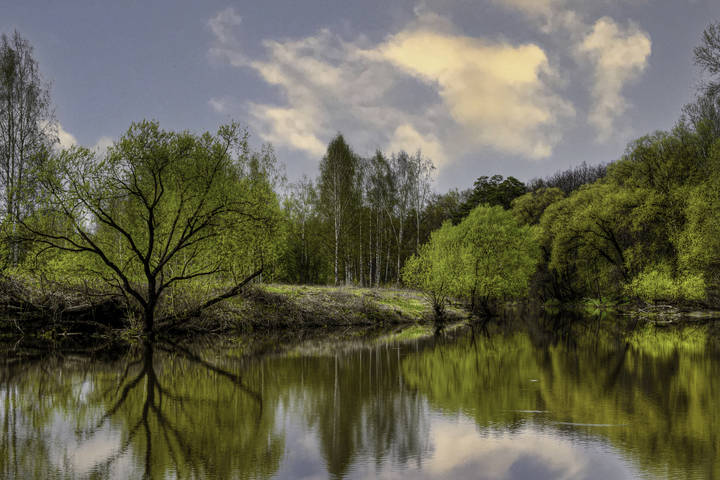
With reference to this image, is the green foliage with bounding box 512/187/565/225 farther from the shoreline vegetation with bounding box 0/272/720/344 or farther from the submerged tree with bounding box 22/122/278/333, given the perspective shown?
the submerged tree with bounding box 22/122/278/333

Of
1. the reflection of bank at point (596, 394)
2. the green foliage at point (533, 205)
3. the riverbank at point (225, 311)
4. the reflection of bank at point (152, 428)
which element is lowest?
the reflection of bank at point (596, 394)

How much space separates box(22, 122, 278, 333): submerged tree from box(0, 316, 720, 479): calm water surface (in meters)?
4.67

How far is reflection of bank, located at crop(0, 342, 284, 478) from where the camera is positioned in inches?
210

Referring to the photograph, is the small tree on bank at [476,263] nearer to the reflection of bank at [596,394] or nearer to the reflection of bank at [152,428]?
the reflection of bank at [596,394]

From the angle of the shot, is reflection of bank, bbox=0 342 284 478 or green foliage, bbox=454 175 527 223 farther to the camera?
green foliage, bbox=454 175 527 223

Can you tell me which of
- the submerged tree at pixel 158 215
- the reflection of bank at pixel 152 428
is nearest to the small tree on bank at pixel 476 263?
A: the submerged tree at pixel 158 215

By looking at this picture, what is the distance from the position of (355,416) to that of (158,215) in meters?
14.5

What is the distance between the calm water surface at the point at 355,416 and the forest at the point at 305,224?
506 cm

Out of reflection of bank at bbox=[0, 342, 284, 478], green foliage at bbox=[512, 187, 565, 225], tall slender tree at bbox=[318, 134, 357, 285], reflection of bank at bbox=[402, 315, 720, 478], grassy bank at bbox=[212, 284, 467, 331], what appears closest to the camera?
reflection of bank at bbox=[0, 342, 284, 478]

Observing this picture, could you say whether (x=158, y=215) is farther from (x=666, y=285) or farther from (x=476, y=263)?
(x=666, y=285)

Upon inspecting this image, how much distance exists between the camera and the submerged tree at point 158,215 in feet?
56.8

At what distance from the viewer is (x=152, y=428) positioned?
6.84 metres

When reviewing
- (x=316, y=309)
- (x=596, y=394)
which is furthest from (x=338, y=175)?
(x=596, y=394)

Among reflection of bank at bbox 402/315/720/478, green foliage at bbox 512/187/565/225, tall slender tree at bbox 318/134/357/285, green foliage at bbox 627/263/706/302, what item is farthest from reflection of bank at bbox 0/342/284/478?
green foliage at bbox 512/187/565/225
